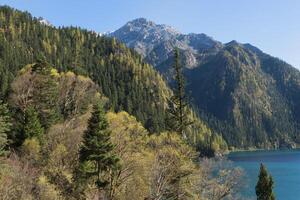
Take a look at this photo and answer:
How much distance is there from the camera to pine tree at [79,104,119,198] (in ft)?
181

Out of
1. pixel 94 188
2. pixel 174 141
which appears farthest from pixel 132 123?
pixel 94 188

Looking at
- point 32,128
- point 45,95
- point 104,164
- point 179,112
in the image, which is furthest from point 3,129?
point 45,95

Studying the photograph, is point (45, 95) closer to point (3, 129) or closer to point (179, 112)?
point (179, 112)

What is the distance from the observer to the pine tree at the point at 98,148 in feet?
181

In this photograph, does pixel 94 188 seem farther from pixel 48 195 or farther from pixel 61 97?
pixel 61 97

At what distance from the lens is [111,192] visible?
56.6 m

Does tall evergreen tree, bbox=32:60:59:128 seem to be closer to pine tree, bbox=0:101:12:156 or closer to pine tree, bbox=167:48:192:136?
pine tree, bbox=0:101:12:156

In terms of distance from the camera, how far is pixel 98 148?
55281mm

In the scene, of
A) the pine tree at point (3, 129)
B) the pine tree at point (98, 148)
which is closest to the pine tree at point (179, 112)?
the pine tree at point (98, 148)

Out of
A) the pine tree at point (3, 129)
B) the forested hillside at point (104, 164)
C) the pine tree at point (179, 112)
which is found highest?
the pine tree at point (179, 112)

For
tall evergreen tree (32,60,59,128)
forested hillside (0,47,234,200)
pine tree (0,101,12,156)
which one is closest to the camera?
pine tree (0,101,12,156)

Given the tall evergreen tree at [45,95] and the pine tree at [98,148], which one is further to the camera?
the tall evergreen tree at [45,95]

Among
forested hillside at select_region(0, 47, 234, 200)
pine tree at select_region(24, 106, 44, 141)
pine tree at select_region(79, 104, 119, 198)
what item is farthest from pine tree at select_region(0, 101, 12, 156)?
pine tree at select_region(79, 104, 119, 198)

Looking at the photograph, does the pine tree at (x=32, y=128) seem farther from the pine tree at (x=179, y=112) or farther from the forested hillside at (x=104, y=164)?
the pine tree at (x=179, y=112)
